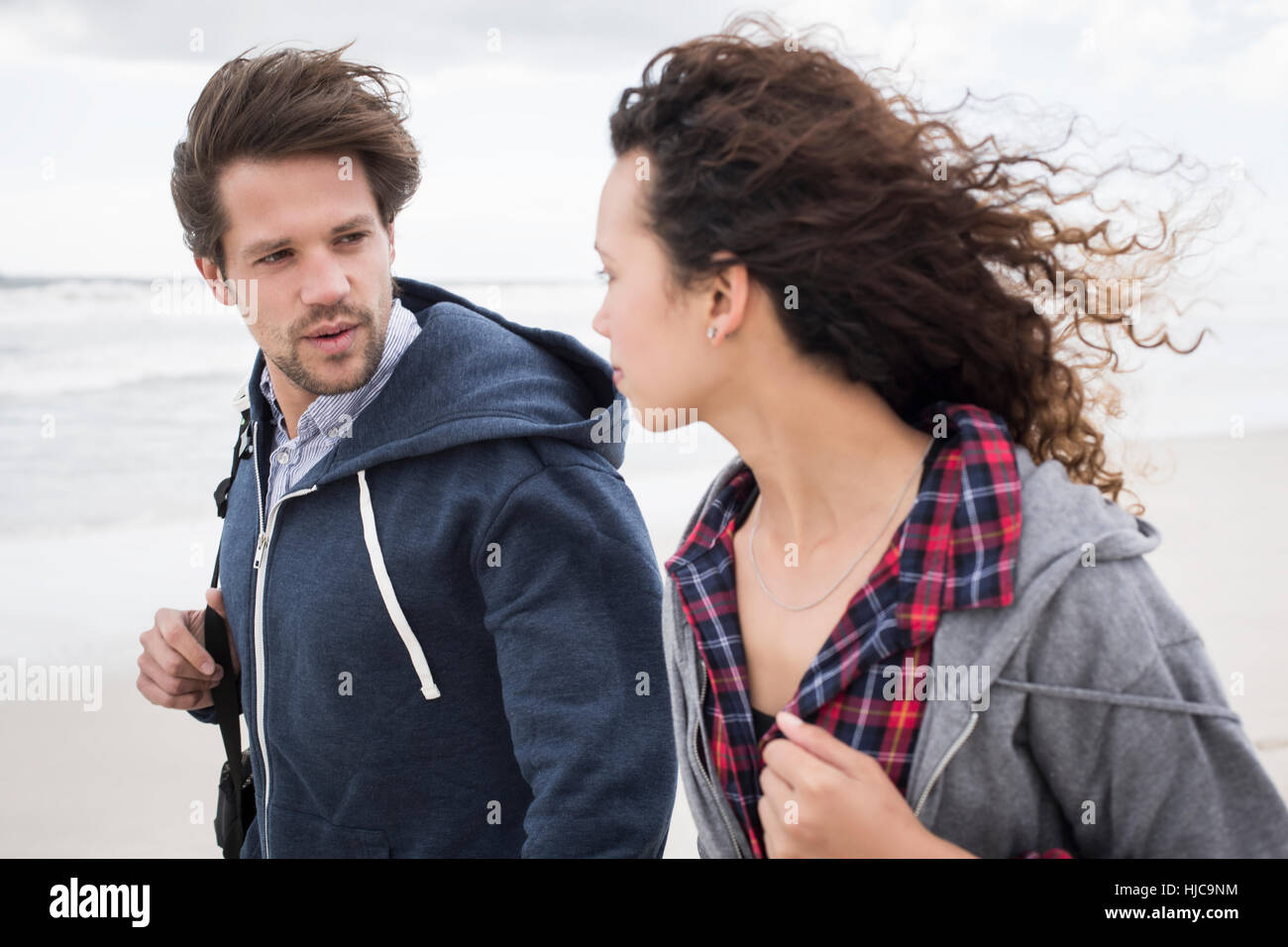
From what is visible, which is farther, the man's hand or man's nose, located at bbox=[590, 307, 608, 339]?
the man's hand

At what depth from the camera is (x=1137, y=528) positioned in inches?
56.2

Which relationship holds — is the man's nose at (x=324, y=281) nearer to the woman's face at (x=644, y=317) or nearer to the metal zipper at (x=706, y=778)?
the woman's face at (x=644, y=317)

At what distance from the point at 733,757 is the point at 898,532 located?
1.29ft

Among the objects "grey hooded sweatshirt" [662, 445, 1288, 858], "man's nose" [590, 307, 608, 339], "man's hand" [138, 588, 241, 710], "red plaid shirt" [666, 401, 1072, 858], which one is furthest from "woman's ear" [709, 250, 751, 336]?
"man's hand" [138, 588, 241, 710]

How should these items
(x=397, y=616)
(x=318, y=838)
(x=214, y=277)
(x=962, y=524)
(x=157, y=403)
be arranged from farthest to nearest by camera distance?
(x=157, y=403) → (x=214, y=277) → (x=318, y=838) → (x=397, y=616) → (x=962, y=524)

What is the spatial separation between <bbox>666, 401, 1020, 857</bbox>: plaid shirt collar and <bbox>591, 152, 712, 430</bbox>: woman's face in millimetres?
343

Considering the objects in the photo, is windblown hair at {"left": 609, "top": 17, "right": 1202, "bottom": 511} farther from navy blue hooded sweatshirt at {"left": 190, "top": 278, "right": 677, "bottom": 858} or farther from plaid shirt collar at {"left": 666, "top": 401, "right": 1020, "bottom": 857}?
navy blue hooded sweatshirt at {"left": 190, "top": 278, "right": 677, "bottom": 858}

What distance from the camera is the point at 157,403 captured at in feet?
34.1

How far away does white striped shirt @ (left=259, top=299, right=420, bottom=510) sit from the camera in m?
2.18

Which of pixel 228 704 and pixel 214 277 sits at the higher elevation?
pixel 214 277

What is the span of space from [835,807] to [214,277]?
1782 mm

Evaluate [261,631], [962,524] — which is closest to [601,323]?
[962,524]

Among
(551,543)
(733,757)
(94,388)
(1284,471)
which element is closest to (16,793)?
(551,543)

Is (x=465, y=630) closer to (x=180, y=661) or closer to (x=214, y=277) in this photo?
(x=180, y=661)
